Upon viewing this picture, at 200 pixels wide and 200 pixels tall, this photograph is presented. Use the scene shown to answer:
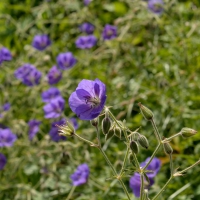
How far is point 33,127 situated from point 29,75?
0.40 m

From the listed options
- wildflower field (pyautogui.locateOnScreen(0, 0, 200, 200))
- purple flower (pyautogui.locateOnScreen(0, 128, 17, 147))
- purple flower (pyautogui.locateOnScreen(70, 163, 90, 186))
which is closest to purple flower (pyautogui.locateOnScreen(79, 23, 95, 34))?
wildflower field (pyautogui.locateOnScreen(0, 0, 200, 200))

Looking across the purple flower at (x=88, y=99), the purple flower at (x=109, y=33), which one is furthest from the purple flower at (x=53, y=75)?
the purple flower at (x=88, y=99)

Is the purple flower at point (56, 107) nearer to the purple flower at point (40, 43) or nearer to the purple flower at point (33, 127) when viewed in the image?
the purple flower at point (33, 127)

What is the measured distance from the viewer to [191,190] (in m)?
2.38

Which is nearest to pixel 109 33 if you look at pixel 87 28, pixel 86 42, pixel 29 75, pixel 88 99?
pixel 86 42

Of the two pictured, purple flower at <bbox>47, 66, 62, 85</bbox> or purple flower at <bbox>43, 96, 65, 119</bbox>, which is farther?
purple flower at <bbox>47, 66, 62, 85</bbox>

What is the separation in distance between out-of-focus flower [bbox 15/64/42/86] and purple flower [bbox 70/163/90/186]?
871 mm

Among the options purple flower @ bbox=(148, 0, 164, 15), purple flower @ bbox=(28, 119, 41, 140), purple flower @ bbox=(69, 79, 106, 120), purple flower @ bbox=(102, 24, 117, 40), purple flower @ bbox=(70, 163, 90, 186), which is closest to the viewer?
purple flower @ bbox=(69, 79, 106, 120)

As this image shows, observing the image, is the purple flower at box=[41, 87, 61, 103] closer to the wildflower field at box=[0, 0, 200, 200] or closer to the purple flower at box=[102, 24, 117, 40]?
the wildflower field at box=[0, 0, 200, 200]

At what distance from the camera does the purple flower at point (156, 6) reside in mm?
3030

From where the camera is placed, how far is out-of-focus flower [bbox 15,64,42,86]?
316cm

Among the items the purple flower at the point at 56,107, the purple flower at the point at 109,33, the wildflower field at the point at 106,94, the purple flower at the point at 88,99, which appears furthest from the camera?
the purple flower at the point at 109,33

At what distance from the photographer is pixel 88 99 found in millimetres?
1679

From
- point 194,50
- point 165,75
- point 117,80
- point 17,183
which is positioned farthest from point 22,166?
point 194,50
